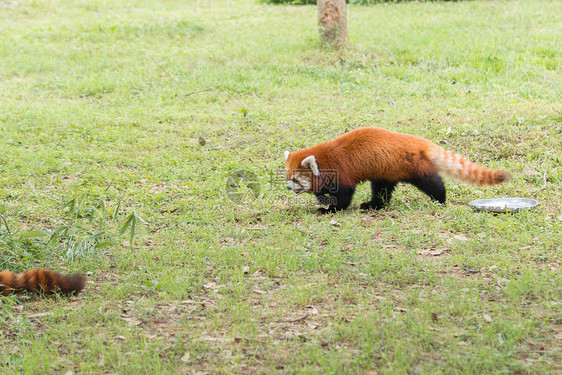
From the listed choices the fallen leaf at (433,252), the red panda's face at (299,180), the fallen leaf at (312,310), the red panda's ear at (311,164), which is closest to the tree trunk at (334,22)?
the red panda's face at (299,180)

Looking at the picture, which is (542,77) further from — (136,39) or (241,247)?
(136,39)

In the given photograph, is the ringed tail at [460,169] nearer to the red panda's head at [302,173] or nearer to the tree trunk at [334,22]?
the red panda's head at [302,173]

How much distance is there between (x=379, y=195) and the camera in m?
6.69

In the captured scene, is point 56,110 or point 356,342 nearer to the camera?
point 356,342

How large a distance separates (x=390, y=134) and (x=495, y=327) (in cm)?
295

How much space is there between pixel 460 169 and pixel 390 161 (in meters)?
0.78

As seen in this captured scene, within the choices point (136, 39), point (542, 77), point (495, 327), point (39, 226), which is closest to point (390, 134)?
point (495, 327)

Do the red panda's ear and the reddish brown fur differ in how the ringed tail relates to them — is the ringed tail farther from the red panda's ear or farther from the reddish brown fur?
the red panda's ear

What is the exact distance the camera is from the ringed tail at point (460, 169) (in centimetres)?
627

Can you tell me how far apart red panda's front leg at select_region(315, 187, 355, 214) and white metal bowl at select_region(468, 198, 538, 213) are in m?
1.35

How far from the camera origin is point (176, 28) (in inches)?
580

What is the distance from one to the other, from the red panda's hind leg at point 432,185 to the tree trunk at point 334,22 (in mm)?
6358

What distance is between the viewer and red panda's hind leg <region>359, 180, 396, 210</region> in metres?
6.58

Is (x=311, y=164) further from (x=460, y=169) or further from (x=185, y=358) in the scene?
(x=185, y=358)
